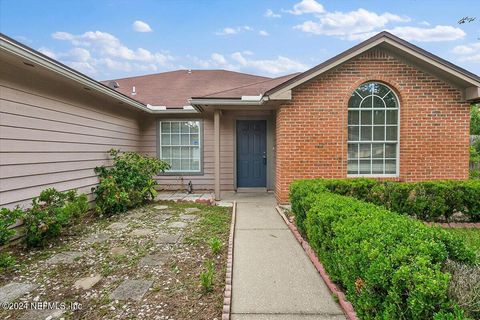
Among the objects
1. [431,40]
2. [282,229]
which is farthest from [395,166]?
[431,40]

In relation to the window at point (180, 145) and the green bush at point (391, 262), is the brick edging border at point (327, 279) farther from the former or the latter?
the window at point (180, 145)

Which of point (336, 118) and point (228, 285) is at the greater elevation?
point (336, 118)

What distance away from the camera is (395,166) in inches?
262

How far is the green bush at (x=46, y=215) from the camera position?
3.99 meters

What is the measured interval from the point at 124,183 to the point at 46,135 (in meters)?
1.99

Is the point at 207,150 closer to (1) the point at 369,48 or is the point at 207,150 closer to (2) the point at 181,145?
(2) the point at 181,145

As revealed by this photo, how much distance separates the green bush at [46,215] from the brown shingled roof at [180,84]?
5.04m

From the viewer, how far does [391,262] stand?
5.79 ft

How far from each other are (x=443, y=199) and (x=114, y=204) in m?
6.68

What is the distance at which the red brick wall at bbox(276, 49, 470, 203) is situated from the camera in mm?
6395

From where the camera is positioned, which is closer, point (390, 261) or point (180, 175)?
point (390, 261)

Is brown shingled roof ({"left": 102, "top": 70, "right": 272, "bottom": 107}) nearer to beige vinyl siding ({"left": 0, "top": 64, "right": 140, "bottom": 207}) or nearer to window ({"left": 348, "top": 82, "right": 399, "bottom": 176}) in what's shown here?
beige vinyl siding ({"left": 0, "top": 64, "right": 140, "bottom": 207})

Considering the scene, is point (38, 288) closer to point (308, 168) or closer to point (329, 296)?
point (329, 296)

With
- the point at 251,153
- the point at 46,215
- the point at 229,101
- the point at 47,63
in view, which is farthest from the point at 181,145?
the point at 46,215
